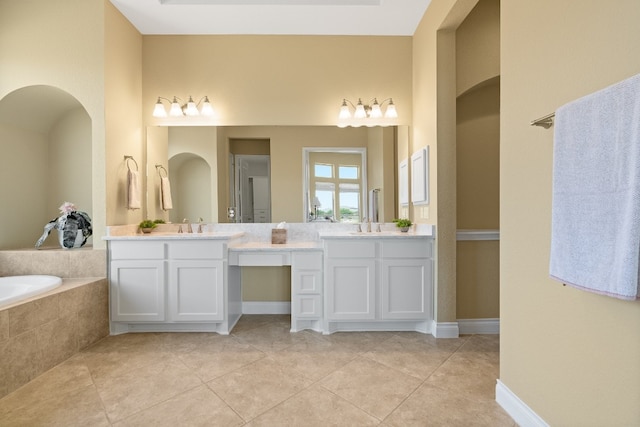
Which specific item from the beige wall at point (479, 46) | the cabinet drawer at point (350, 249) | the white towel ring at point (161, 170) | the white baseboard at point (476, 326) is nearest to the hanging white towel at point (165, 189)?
the white towel ring at point (161, 170)

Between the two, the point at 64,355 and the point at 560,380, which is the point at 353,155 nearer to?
the point at 560,380

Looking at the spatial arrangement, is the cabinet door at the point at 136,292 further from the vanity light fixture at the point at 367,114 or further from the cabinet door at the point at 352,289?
the vanity light fixture at the point at 367,114

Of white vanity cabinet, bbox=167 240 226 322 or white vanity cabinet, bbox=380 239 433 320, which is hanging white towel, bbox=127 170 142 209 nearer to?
white vanity cabinet, bbox=167 240 226 322

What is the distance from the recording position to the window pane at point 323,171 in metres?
3.24

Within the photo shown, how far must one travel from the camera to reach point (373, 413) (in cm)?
164

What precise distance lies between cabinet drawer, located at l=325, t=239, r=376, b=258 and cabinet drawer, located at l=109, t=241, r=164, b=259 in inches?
55.1

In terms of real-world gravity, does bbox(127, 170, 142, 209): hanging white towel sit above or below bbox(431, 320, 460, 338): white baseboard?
→ above

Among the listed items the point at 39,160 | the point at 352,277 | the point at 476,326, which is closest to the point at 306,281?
the point at 352,277

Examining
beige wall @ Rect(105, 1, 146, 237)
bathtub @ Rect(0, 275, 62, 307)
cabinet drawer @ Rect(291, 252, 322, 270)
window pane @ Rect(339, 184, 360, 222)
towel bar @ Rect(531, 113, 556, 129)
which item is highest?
beige wall @ Rect(105, 1, 146, 237)

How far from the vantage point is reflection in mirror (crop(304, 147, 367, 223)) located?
10.6ft

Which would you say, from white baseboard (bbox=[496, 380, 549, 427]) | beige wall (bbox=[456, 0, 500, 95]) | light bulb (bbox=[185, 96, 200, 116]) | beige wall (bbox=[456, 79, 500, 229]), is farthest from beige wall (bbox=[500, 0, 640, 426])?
light bulb (bbox=[185, 96, 200, 116])

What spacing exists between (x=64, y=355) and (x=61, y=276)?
747 mm

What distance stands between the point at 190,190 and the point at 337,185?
4.78ft

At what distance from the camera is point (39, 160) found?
3180 millimetres
